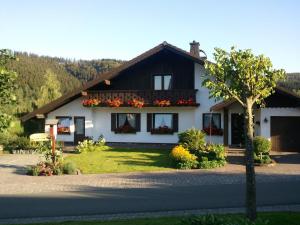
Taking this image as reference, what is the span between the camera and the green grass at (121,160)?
70.0ft

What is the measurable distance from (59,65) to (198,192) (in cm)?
5972

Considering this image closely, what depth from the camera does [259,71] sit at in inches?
377

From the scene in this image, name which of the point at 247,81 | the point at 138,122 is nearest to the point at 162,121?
the point at 138,122

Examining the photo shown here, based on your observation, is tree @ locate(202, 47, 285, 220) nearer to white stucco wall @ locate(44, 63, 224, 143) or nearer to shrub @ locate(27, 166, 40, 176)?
shrub @ locate(27, 166, 40, 176)

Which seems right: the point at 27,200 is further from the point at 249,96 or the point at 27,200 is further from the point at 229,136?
the point at 229,136

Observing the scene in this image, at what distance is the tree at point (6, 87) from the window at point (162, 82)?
2374 centimetres

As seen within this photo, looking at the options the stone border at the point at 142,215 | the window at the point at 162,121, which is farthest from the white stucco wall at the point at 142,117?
the stone border at the point at 142,215

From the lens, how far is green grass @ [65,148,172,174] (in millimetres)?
21328

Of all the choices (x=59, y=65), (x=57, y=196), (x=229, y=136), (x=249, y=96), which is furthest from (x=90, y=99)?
(x=59, y=65)

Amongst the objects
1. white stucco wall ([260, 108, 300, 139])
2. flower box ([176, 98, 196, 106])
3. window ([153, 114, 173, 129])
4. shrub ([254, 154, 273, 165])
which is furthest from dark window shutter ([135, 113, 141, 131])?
shrub ([254, 154, 273, 165])

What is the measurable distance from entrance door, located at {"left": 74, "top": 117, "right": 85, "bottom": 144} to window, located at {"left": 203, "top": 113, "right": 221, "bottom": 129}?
8020 mm

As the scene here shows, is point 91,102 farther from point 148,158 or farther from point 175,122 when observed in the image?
point 148,158

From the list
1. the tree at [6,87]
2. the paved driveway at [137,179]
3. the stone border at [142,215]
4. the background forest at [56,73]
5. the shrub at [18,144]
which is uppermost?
the background forest at [56,73]

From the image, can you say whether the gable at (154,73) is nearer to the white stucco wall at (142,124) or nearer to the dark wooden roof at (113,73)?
the dark wooden roof at (113,73)
